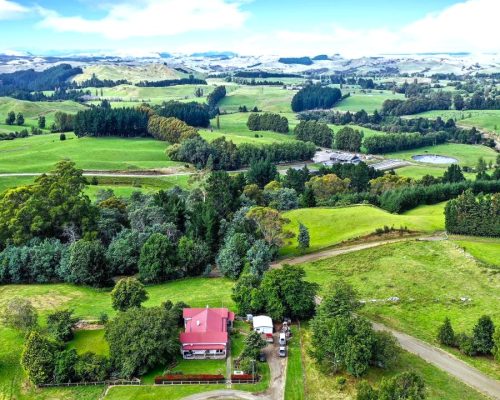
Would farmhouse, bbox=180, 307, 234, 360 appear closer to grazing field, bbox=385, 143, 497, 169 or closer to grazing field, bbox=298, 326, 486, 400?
grazing field, bbox=298, 326, 486, 400

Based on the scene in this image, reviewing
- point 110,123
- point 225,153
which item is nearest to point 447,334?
point 225,153

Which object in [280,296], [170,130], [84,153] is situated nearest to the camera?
[280,296]

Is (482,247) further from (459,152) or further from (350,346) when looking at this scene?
(459,152)

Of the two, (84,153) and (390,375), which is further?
(84,153)

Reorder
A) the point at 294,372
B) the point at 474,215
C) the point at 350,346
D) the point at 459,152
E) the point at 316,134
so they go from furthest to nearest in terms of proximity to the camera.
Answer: the point at 316,134 → the point at 459,152 → the point at 474,215 → the point at 294,372 → the point at 350,346

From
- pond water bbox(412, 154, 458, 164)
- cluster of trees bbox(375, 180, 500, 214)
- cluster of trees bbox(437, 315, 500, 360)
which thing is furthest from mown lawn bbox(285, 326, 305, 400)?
pond water bbox(412, 154, 458, 164)

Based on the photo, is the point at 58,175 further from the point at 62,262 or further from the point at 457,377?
the point at 457,377
